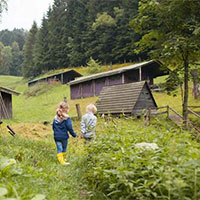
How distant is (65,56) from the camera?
6250cm

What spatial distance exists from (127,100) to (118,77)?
12835mm

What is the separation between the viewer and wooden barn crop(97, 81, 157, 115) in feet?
50.2

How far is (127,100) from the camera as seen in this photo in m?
15.6

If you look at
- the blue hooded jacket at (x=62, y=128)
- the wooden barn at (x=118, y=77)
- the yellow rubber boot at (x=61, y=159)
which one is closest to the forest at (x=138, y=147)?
the yellow rubber boot at (x=61, y=159)

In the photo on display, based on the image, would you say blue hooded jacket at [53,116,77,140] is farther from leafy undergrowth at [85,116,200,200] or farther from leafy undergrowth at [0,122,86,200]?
leafy undergrowth at [85,116,200,200]

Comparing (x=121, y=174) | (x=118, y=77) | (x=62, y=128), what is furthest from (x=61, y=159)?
(x=118, y=77)

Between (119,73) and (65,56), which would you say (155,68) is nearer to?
(119,73)

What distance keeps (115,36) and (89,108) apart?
49.4 m

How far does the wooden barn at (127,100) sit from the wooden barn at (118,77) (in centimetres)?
990

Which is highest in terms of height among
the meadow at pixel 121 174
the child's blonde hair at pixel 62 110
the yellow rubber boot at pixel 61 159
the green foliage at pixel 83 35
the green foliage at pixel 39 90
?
the green foliage at pixel 83 35

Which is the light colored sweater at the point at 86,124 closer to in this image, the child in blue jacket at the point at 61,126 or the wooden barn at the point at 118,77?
the child in blue jacket at the point at 61,126

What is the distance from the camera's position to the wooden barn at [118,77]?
27.5 m

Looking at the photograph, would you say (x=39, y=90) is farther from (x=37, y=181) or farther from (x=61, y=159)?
(x=37, y=181)

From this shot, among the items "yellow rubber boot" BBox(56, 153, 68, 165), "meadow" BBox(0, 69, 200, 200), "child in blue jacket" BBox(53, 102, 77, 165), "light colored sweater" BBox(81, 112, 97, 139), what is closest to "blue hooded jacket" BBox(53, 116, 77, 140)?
"child in blue jacket" BBox(53, 102, 77, 165)
